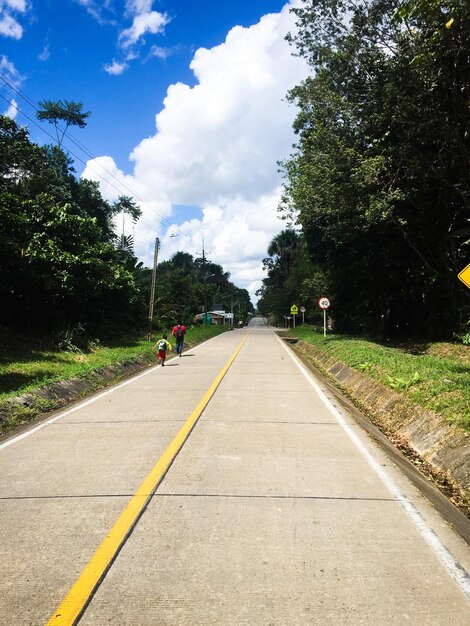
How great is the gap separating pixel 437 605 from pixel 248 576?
1252mm

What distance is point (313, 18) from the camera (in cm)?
1816

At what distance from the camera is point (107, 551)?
3594 mm

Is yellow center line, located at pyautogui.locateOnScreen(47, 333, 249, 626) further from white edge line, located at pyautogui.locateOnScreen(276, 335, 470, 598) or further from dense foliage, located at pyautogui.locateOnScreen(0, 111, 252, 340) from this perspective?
dense foliage, located at pyautogui.locateOnScreen(0, 111, 252, 340)

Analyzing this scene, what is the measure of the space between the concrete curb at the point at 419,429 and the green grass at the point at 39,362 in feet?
24.4

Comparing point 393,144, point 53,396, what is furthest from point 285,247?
point 53,396

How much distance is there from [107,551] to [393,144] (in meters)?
18.9

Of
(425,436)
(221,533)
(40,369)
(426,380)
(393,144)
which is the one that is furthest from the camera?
(393,144)

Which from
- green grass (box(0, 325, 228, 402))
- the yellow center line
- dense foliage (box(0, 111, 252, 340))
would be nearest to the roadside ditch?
the yellow center line

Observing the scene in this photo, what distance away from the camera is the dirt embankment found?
534 cm

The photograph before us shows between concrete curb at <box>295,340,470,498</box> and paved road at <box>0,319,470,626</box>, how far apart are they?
2.13 ft

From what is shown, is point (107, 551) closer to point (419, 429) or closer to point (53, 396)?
point (419, 429)

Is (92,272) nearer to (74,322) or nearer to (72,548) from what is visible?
(74,322)

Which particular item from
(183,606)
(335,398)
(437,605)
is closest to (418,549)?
(437,605)

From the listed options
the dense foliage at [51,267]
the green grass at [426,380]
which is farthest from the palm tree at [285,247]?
the green grass at [426,380]
